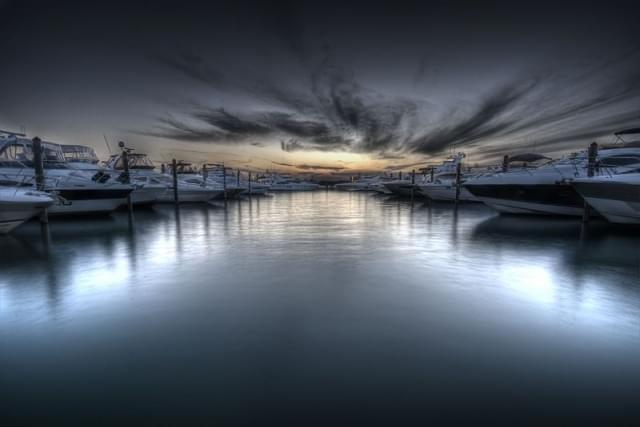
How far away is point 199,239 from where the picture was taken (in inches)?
333

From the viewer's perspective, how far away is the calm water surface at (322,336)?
7.11ft

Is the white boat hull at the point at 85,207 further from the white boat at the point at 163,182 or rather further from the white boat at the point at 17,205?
the white boat at the point at 163,182

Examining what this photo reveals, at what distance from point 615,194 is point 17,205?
17581 mm

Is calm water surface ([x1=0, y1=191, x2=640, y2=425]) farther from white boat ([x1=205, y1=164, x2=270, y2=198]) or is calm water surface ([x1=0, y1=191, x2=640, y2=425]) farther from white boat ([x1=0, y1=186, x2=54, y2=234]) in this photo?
white boat ([x1=205, y1=164, x2=270, y2=198])

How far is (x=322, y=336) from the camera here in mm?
3064

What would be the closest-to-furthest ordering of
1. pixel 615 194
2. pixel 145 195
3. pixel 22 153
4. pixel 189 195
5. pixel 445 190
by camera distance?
pixel 615 194 < pixel 22 153 < pixel 145 195 < pixel 189 195 < pixel 445 190

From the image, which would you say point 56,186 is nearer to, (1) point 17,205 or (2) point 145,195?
(1) point 17,205

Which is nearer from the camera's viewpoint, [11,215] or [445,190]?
[11,215]

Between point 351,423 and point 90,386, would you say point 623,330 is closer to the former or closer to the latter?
point 351,423

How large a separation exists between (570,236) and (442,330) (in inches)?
323

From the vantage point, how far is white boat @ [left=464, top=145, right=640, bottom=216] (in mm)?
11741

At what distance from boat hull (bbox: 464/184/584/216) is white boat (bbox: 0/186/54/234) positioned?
16723 mm

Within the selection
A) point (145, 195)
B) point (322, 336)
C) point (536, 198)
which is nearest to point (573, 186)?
point (536, 198)

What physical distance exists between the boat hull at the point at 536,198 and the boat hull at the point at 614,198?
6.57 feet
